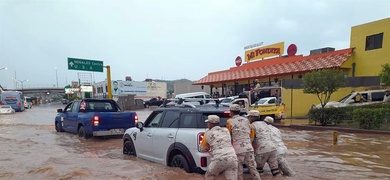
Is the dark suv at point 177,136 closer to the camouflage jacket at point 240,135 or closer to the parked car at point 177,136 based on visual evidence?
the parked car at point 177,136

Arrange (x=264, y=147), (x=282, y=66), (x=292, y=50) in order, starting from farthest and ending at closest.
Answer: (x=292, y=50)
(x=282, y=66)
(x=264, y=147)

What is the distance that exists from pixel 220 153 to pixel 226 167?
0.77 ft

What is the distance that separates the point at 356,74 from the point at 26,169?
2262 centimetres

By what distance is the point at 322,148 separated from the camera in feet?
→ 30.2

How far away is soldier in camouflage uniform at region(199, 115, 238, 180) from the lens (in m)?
4.53

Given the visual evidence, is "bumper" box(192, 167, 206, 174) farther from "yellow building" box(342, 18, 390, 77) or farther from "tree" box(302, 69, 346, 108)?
"yellow building" box(342, 18, 390, 77)

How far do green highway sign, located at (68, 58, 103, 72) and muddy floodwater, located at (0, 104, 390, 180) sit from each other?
10.1 metres

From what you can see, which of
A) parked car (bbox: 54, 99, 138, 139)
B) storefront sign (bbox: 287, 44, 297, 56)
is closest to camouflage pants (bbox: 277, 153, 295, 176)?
parked car (bbox: 54, 99, 138, 139)

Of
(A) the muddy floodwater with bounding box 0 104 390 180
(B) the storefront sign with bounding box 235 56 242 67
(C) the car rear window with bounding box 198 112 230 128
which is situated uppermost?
(B) the storefront sign with bounding box 235 56 242 67

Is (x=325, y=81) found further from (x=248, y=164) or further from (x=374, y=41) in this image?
(x=248, y=164)

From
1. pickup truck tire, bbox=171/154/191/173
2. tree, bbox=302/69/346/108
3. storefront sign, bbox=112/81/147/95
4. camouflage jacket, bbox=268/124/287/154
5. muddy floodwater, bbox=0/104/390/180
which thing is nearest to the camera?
pickup truck tire, bbox=171/154/191/173

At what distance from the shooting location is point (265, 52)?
105 ft

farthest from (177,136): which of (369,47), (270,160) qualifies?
(369,47)

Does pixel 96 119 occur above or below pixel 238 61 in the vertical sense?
below
